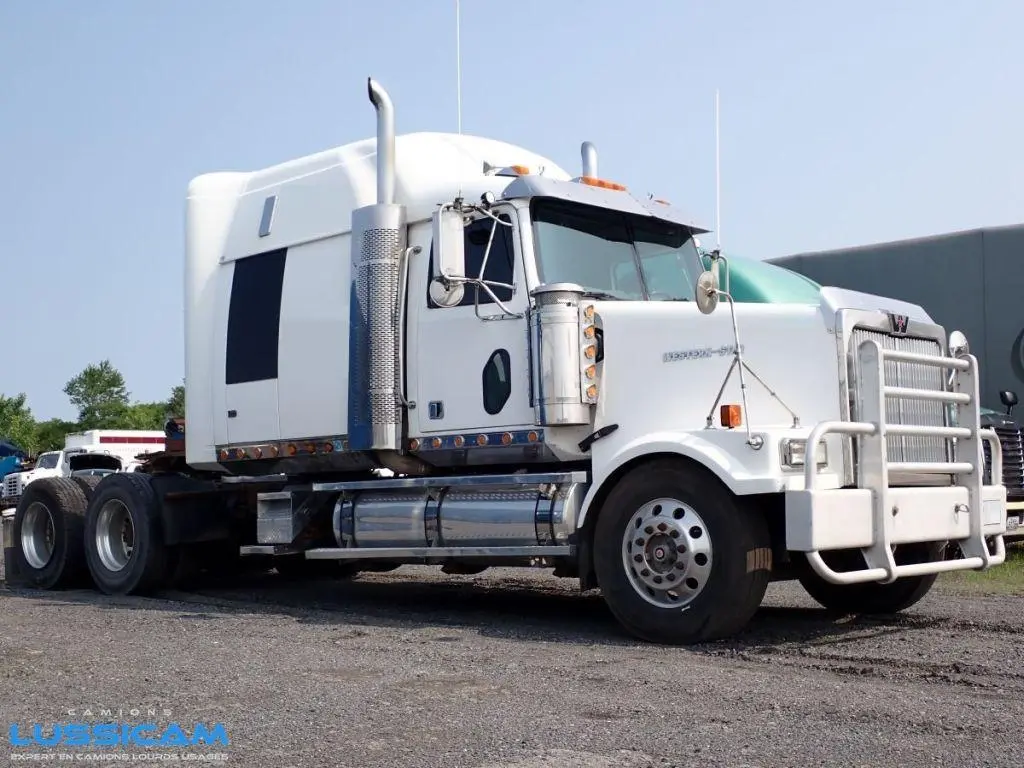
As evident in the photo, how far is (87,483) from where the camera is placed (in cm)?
1173

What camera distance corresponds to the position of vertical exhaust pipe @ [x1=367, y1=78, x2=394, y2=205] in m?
9.06

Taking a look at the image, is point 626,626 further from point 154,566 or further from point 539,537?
point 154,566

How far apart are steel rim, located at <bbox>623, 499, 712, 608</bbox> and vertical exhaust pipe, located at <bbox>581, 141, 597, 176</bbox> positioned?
3.19m

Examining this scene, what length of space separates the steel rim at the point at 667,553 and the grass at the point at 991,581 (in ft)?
11.6

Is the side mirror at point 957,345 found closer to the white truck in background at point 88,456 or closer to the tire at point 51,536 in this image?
the tire at point 51,536

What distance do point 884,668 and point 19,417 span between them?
219 ft

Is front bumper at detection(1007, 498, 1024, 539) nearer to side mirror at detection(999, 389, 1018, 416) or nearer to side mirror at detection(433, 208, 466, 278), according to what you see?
side mirror at detection(999, 389, 1018, 416)

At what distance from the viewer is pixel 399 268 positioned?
8.93m

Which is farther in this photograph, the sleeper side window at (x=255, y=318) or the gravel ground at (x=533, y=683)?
the sleeper side window at (x=255, y=318)

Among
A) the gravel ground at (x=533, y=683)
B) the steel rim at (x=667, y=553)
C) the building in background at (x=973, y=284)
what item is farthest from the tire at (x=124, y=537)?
the building in background at (x=973, y=284)

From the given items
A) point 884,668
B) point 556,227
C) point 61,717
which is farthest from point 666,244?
point 61,717

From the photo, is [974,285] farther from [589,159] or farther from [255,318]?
[255,318]

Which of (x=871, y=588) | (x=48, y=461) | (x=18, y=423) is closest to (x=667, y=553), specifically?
(x=871, y=588)

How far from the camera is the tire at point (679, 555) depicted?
6.85 m
